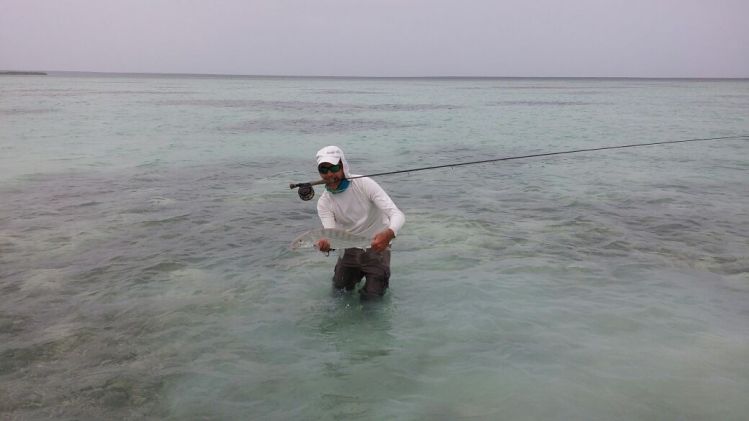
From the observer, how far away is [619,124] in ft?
109

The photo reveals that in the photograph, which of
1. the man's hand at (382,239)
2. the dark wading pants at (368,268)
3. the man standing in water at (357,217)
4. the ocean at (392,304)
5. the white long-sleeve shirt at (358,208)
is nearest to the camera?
the ocean at (392,304)

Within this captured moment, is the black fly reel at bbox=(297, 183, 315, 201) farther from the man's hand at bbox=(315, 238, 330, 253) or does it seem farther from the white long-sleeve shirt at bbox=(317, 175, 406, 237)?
the man's hand at bbox=(315, 238, 330, 253)

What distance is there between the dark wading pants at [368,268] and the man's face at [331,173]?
103 cm

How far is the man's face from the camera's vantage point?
5.37 meters

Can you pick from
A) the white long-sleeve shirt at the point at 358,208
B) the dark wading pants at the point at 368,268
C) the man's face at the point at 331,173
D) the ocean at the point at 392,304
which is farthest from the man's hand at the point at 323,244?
the ocean at the point at 392,304

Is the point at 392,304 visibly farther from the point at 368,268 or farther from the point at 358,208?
the point at 358,208

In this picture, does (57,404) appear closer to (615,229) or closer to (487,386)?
(487,386)

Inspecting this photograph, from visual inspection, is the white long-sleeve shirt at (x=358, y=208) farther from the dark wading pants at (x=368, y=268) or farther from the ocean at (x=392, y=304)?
the ocean at (x=392, y=304)

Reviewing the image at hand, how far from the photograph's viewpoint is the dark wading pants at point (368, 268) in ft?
20.4

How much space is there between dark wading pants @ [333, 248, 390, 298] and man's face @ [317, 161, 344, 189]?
3.39 feet

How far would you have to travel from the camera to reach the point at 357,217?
233 inches

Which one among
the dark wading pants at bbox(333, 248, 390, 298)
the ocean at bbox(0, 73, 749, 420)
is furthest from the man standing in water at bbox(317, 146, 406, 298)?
the ocean at bbox(0, 73, 749, 420)

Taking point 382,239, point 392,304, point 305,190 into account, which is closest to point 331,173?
point 305,190

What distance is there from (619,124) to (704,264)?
91.8 feet
